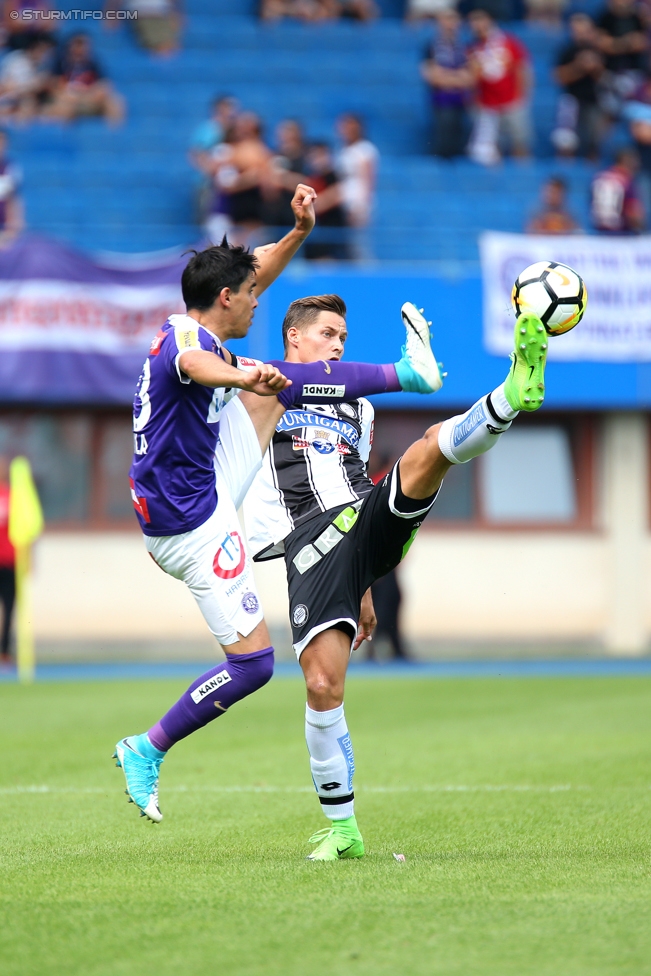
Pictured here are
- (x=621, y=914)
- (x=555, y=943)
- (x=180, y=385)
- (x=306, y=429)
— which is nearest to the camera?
(x=555, y=943)

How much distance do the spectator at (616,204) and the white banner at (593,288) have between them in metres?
0.75

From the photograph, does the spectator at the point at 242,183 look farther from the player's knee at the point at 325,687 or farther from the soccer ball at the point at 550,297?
the player's knee at the point at 325,687

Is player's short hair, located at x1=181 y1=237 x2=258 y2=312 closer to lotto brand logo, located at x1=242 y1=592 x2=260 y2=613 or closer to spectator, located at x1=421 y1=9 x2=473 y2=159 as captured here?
lotto brand logo, located at x1=242 y1=592 x2=260 y2=613

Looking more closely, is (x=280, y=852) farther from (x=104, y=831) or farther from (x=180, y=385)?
(x=180, y=385)

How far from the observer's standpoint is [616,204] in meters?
19.2

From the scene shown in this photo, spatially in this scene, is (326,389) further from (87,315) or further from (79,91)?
(79,91)

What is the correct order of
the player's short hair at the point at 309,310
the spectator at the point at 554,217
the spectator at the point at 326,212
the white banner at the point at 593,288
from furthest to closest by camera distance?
the spectator at the point at 554,217, the spectator at the point at 326,212, the white banner at the point at 593,288, the player's short hair at the point at 309,310

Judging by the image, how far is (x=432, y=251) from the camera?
1936 centimetres

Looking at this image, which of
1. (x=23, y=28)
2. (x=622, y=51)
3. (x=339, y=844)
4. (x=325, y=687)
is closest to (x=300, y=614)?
(x=325, y=687)

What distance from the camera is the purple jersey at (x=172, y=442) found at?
5.27 metres

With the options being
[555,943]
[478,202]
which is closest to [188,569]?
[555,943]

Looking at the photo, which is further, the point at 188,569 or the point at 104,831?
the point at 104,831

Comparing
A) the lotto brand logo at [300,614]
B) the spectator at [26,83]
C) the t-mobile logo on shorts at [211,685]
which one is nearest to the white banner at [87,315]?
the spectator at [26,83]

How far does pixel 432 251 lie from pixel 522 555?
449 centimetres
